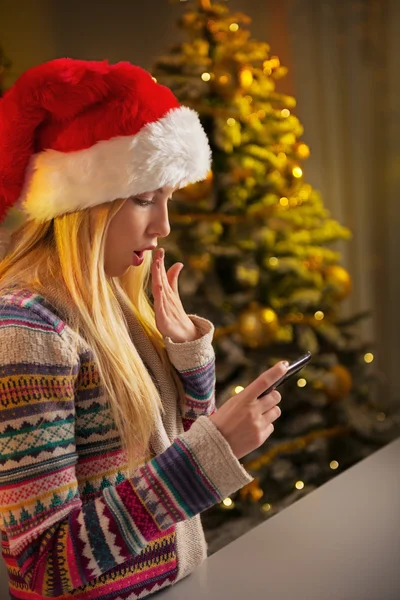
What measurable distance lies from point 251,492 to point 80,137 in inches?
68.8

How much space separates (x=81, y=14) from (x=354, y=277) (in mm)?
1749

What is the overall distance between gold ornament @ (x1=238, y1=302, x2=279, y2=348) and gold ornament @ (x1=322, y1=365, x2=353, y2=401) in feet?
1.08

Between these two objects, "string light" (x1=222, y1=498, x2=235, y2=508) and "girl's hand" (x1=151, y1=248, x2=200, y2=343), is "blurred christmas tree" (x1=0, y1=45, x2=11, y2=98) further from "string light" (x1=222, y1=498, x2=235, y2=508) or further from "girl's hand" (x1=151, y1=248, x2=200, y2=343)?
"string light" (x1=222, y1=498, x2=235, y2=508)

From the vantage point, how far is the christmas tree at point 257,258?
2334 millimetres

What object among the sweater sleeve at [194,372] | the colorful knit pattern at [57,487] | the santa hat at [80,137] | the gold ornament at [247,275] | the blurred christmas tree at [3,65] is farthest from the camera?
the gold ornament at [247,275]

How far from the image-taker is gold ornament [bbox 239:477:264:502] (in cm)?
244

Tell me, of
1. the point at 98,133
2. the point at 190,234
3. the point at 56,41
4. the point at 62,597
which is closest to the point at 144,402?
the point at 62,597

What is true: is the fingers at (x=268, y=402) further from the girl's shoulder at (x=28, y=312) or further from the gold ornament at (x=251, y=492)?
the gold ornament at (x=251, y=492)

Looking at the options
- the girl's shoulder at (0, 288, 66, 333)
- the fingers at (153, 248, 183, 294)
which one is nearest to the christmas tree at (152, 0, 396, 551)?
the fingers at (153, 248, 183, 294)

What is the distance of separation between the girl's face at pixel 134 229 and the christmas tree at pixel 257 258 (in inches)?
46.9

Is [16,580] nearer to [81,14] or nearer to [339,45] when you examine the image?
[81,14]

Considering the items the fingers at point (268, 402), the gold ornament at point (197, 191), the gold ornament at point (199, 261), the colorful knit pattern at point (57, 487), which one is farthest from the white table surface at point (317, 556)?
the gold ornament at point (197, 191)

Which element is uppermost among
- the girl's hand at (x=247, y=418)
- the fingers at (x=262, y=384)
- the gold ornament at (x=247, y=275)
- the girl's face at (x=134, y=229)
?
the girl's face at (x=134, y=229)

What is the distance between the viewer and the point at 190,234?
7.63ft
